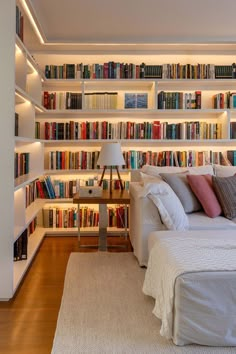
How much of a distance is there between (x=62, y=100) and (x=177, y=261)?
3025 millimetres

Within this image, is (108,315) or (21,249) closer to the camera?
(108,315)

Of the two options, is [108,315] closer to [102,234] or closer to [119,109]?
[102,234]

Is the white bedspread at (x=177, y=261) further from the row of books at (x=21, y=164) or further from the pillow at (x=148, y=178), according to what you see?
the row of books at (x=21, y=164)

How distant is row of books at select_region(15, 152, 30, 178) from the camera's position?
3.17m

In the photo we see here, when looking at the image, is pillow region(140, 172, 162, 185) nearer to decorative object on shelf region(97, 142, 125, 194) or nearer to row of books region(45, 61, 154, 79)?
decorative object on shelf region(97, 142, 125, 194)


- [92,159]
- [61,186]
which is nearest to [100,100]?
[92,159]

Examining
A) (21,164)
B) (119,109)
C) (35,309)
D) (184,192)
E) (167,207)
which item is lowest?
(35,309)

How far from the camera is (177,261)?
2045 mm

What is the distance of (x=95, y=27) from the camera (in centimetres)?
396

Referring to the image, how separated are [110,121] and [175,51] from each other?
122 cm

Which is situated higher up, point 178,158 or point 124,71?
point 124,71

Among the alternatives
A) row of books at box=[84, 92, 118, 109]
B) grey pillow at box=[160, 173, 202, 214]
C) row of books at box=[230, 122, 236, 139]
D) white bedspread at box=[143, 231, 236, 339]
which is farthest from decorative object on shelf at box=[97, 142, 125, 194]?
row of books at box=[230, 122, 236, 139]

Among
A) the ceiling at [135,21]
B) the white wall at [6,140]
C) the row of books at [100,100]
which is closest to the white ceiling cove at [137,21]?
Result: the ceiling at [135,21]

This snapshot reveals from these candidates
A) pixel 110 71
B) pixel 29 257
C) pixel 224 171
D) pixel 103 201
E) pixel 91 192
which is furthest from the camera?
pixel 110 71
